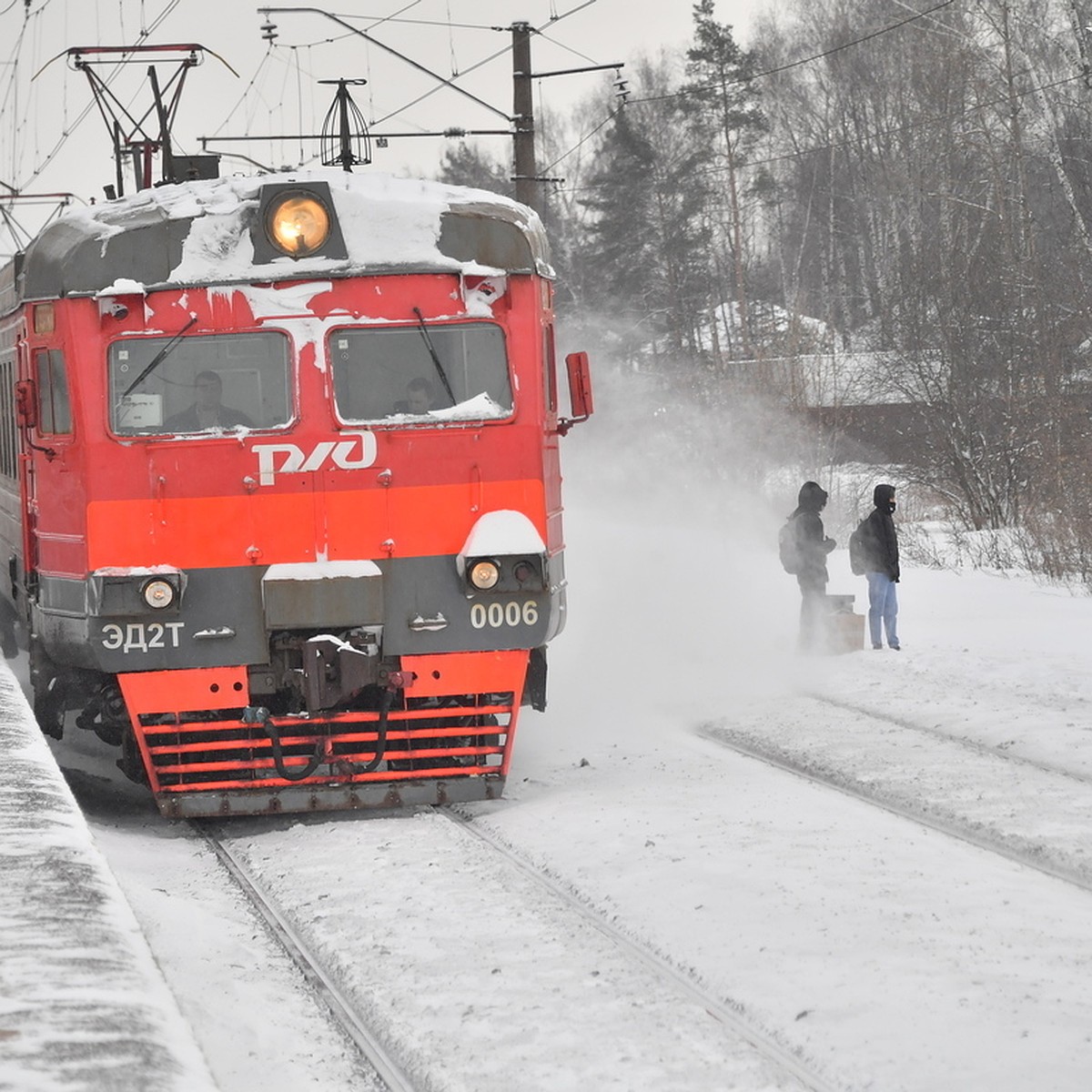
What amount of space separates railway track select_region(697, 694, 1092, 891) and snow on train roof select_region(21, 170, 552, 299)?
136 inches

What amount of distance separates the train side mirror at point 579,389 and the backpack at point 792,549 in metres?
6.52

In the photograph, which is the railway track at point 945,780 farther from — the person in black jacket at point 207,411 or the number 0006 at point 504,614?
the person in black jacket at point 207,411

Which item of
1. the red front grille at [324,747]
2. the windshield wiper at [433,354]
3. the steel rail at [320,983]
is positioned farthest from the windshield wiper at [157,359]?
the steel rail at [320,983]

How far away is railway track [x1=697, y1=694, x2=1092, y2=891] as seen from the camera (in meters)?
8.16

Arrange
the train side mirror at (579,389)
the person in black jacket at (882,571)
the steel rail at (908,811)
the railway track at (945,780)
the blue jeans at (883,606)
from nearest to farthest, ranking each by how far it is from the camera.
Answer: the steel rail at (908,811), the railway track at (945,780), the train side mirror at (579,389), the person in black jacket at (882,571), the blue jeans at (883,606)

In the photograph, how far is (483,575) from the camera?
29.7ft

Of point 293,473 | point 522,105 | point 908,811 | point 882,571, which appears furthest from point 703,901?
point 522,105

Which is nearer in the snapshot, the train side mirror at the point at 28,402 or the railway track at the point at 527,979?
the railway track at the point at 527,979

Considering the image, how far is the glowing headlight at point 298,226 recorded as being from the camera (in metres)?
9.04

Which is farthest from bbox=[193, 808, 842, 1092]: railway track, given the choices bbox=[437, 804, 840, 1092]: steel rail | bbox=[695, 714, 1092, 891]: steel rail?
bbox=[695, 714, 1092, 891]: steel rail

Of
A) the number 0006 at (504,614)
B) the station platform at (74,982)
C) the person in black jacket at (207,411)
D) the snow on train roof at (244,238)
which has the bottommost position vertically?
the station platform at (74,982)

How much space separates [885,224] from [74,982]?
48.8 meters

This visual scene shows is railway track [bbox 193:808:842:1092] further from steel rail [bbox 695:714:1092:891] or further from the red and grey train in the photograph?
steel rail [bbox 695:714:1092:891]

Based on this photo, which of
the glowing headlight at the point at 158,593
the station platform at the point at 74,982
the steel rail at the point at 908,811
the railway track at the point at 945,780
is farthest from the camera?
the glowing headlight at the point at 158,593
